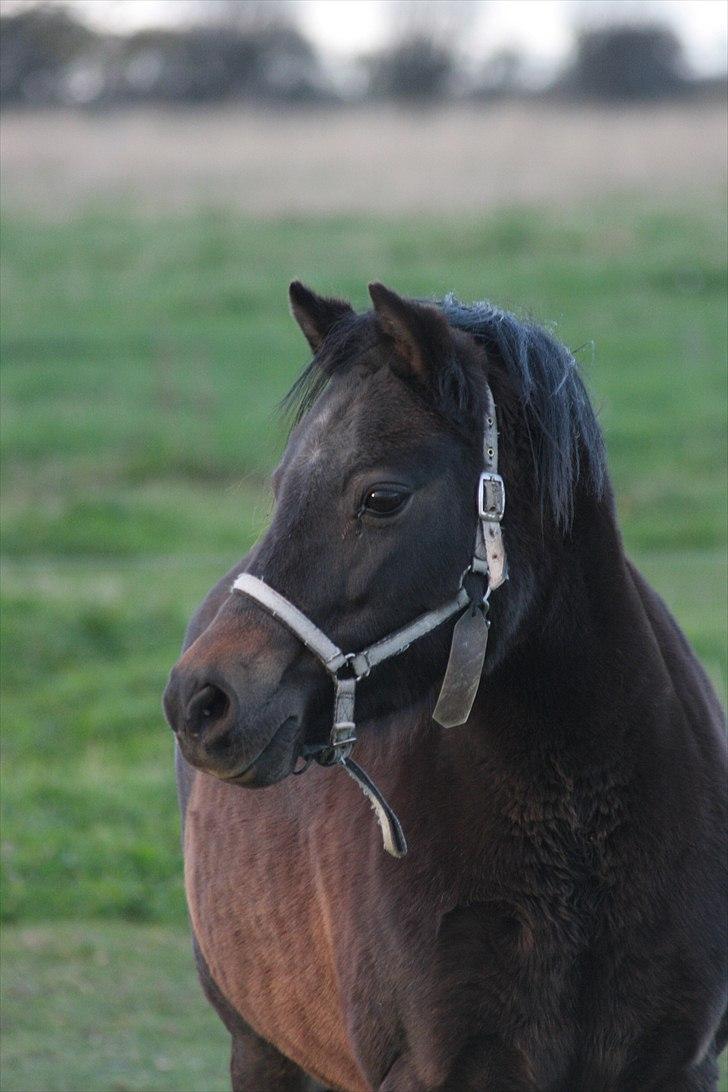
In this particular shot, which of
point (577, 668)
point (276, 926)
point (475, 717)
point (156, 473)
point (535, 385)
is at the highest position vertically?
point (535, 385)

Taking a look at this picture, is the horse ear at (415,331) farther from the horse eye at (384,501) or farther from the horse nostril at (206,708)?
the horse nostril at (206,708)

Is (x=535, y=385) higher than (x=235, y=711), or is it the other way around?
(x=535, y=385)

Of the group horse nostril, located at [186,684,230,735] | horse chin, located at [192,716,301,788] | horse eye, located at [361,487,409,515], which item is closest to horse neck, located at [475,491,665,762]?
horse eye, located at [361,487,409,515]

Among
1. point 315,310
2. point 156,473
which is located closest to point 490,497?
point 315,310

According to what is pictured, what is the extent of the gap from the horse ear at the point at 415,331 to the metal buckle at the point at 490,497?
219 mm

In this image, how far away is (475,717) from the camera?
3080 mm

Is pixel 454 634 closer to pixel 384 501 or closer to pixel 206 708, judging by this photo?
pixel 384 501

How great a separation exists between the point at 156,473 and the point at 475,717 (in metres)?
13.4

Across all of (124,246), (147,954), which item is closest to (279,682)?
(147,954)

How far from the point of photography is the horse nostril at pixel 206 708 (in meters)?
2.63

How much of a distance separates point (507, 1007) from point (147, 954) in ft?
12.7

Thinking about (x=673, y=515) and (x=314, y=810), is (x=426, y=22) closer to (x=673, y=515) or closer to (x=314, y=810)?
(x=673, y=515)

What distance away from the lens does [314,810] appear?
11.3ft

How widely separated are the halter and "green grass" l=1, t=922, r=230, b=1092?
2.80 metres
